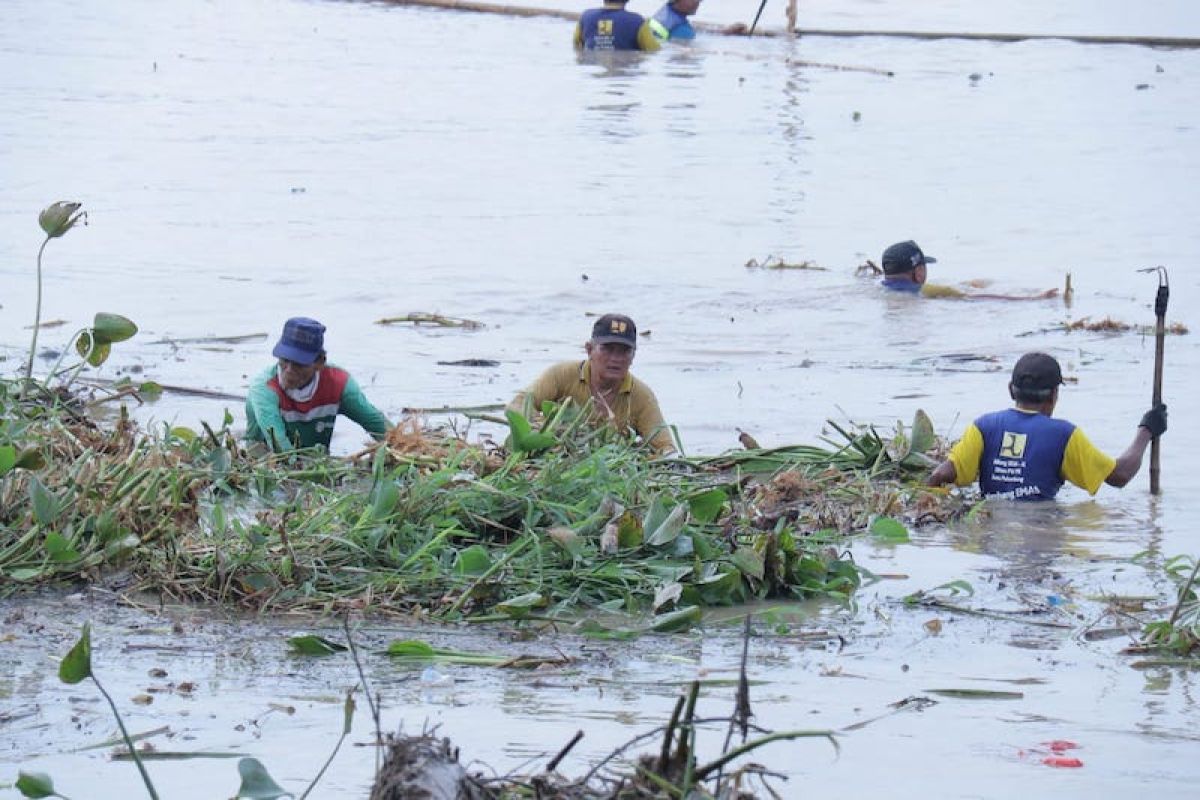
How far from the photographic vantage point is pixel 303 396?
865 cm

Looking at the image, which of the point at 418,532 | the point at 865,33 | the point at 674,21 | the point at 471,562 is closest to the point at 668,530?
the point at 471,562

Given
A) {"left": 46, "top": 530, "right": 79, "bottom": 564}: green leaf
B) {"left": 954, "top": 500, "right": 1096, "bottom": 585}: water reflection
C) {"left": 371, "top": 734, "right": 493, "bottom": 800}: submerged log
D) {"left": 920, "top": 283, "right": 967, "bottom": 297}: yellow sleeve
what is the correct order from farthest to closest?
{"left": 920, "top": 283, "right": 967, "bottom": 297}: yellow sleeve, {"left": 954, "top": 500, "right": 1096, "bottom": 585}: water reflection, {"left": 46, "top": 530, "right": 79, "bottom": 564}: green leaf, {"left": 371, "top": 734, "right": 493, "bottom": 800}: submerged log

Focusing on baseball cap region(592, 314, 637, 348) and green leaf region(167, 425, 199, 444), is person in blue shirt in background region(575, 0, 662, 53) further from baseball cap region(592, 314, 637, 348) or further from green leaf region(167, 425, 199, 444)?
green leaf region(167, 425, 199, 444)

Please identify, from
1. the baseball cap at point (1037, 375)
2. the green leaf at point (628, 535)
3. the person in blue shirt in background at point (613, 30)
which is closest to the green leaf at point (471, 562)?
the green leaf at point (628, 535)

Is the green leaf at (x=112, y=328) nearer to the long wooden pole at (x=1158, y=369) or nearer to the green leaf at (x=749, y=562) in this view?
the green leaf at (x=749, y=562)

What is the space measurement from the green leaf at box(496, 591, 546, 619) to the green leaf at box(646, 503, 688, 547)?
55 centimetres

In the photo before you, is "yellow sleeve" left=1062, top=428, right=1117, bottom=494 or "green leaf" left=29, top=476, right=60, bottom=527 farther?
A: "yellow sleeve" left=1062, top=428, right=1117, bottom=494

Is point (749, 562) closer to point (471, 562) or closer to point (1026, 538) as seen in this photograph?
point (471, 562)

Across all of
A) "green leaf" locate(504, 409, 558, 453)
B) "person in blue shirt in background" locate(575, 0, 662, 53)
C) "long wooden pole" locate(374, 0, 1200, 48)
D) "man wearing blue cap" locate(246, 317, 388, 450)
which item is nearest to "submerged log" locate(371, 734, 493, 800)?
"green leaf" locate(504, 409, 558, 453)

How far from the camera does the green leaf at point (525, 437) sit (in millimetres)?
7516

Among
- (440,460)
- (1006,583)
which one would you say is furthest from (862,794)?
(440,460)

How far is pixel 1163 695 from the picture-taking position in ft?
18.3

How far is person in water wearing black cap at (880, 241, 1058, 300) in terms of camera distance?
557 inches

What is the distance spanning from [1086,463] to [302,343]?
3382 millimetres
